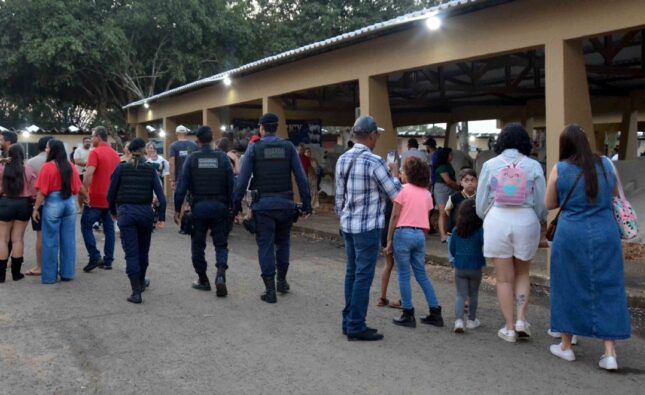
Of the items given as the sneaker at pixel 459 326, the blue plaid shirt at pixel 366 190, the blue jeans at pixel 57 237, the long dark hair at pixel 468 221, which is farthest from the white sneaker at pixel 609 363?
the blue jeans at pixel 57 237

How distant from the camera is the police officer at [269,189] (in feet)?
21.6

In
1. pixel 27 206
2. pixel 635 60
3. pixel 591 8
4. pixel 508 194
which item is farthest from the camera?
pixel 635 60

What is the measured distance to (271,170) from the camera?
6.64 meters

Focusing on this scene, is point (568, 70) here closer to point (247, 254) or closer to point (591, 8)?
point (591, 8)

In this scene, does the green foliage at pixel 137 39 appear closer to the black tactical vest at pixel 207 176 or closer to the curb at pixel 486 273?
the curb at pixel 486 273

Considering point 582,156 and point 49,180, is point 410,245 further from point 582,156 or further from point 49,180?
point 49,180

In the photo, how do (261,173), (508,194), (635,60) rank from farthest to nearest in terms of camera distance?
(635,60) < (261,173) < (508,194)

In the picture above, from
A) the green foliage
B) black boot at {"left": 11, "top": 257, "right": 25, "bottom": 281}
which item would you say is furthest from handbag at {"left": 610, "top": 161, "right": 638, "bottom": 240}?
the green foliage

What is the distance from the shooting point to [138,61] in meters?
27.6

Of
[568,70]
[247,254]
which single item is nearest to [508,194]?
[568,70]

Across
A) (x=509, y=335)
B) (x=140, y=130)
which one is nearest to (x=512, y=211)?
(x=509, y=335)

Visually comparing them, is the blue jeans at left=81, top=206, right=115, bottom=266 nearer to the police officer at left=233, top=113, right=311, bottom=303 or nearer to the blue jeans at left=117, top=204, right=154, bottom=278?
the blue jeans at left=117, top=204, right=154, bottom=278

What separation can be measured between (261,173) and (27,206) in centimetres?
327

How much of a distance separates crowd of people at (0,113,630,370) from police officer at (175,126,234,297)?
1 cm
